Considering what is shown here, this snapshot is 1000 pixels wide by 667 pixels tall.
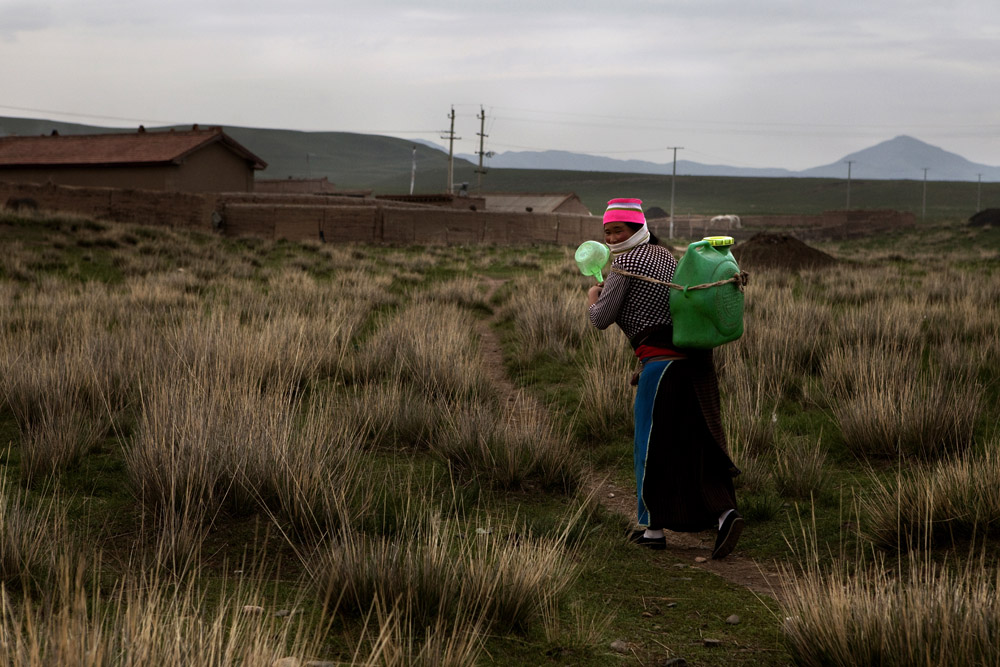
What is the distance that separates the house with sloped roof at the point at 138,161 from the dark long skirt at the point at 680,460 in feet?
101

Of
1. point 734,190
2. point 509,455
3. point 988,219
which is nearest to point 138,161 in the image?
point 509,455

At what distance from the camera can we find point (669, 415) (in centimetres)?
447

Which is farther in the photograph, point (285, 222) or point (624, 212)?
point (285, 222)

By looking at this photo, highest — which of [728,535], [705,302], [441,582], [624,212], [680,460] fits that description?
[624,212]

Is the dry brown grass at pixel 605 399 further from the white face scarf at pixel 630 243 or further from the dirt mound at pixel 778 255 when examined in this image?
the dirt mound at pixel 778 255

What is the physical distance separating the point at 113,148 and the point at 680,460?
35.7 m

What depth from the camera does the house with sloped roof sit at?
3366 centimetres

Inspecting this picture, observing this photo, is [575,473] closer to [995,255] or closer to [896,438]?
[896,438]

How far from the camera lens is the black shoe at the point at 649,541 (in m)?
4.57

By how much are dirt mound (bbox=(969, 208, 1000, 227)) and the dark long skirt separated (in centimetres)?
5230

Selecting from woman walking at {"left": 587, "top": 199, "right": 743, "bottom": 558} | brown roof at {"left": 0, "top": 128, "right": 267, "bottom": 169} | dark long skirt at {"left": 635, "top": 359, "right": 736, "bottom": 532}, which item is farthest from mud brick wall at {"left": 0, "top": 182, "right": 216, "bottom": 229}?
dark long skirt at {"left": 635, "top": 359, "right": 736, "bottom": 532}

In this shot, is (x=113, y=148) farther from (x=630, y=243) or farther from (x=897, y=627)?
(x=897, y=627)

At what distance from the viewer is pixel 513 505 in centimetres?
504

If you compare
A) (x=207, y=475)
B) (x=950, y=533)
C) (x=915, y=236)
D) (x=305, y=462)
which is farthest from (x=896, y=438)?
(x=915, y=236)
